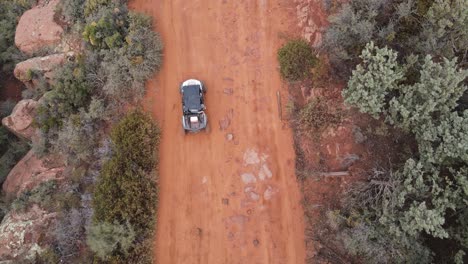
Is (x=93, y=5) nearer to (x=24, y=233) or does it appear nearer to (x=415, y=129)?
(x=24, y=233)

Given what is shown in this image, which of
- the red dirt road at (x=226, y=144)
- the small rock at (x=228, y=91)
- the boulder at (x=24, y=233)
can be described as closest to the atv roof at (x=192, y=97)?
the red dirt road at (x=226, y=144)

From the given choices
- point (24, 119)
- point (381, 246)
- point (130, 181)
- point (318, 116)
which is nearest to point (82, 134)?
point (130, 181)

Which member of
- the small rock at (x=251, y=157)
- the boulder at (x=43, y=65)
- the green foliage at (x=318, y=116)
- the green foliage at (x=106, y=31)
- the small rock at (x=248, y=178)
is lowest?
the small rock at (x=248, y=178)

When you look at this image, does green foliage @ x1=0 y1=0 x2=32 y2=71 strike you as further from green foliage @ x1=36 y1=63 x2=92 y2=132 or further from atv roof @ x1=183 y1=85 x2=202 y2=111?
atv roof @ x1=183 y1=85 x2=202 y2=111

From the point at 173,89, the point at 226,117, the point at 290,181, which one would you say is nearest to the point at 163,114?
the point at 173,89

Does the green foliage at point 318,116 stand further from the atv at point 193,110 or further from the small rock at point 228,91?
the atv at point 193,110

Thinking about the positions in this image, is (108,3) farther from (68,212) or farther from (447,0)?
(447,0)
